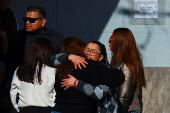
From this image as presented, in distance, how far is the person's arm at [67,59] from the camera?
2.94 meters

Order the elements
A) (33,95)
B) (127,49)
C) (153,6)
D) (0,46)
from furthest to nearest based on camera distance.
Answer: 1. (153,6)
2. (0,46)
3. (127,49)
4. (33,95)

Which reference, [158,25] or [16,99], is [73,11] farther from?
[16,99]

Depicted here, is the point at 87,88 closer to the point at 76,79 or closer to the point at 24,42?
the point at 76,79

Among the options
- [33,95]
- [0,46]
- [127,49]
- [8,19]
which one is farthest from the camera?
[8,19]

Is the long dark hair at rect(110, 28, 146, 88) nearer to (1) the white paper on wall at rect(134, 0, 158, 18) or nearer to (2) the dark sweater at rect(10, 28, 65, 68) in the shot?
(2) the dark sweater at rect(10, 28, 65, 68)

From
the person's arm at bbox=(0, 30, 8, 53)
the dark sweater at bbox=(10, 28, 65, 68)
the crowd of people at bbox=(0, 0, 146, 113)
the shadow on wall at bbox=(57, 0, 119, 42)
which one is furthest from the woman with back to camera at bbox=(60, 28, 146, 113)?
the shadow on wall at bbox=(57, 0, 119, 42)

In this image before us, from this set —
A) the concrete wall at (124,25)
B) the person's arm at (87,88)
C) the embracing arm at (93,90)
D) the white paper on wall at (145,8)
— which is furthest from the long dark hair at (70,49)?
the white paper on wall at (145,8)

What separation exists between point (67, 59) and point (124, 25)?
10.3ft

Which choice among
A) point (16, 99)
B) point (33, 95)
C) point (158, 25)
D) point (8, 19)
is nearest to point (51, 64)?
point (33, 95)

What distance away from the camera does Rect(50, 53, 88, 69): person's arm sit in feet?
9.63

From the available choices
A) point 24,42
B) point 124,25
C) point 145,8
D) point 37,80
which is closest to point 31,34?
point 24,42

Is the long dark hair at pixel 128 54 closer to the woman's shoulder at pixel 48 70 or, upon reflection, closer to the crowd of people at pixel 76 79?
the crowd of people at pixel 76 79

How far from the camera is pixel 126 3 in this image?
601 centimetres

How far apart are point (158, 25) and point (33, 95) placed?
3447 mm
